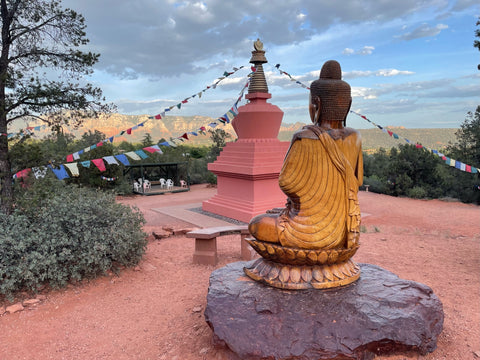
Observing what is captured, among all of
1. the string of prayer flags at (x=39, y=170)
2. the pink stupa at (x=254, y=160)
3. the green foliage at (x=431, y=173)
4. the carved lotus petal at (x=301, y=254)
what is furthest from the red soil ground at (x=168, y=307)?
the green foliage at (x=431, y=173)

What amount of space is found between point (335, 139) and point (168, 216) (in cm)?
784

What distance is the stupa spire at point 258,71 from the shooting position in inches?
398

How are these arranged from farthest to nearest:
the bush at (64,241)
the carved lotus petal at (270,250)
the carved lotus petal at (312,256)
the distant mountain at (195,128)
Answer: the distant mountain at (195,128) → the bush at (64,241) → the carved lotus petal at (270,250) → the carved lotus petal at (312,256)

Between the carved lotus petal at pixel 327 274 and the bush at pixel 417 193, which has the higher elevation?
the carved lotus petal at pixel 327 274

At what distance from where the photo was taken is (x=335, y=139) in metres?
3.56

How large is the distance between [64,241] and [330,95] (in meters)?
4.14

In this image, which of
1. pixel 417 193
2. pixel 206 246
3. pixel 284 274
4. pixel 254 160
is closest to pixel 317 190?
pixel 284 274

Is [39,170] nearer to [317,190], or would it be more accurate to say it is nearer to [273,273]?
[273,273]

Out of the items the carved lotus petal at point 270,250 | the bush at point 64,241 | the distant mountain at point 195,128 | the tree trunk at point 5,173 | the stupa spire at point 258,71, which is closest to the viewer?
the carved lotus petal at point 270,250

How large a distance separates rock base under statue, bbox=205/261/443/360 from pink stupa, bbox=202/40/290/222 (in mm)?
5956

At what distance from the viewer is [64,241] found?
4.91 metres

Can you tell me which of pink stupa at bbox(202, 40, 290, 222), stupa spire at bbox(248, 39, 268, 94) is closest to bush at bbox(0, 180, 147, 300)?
pink stupa at bbox(202, 40, 290, 222)

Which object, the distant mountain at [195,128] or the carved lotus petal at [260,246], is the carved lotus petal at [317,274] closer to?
the carved lotus petal at [260,246]

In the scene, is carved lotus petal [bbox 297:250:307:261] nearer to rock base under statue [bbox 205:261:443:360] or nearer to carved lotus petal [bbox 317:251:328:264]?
carved lotus petal [bbox 317:251:328:264]
